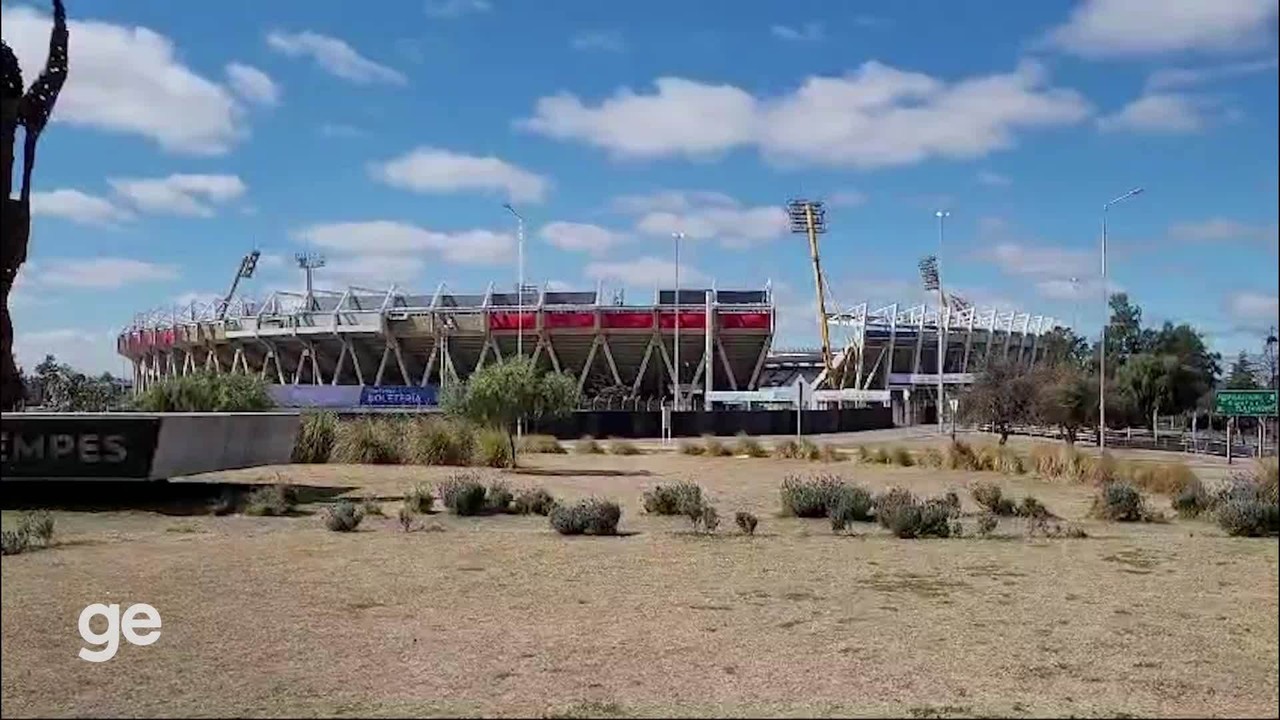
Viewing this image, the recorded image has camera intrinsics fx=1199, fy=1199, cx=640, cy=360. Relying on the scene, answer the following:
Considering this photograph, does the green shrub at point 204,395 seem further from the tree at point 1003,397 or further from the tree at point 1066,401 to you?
the tree at point 1066,401

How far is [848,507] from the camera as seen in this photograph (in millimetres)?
20266

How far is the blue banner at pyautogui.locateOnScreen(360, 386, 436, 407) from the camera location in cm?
7238

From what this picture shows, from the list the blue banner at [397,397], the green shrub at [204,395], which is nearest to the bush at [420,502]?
the green shrub at [204,395]

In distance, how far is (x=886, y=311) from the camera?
10794 centimetres

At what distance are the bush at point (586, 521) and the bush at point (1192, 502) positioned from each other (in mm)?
10601

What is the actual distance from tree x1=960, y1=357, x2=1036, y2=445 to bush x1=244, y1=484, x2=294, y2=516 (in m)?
35.8

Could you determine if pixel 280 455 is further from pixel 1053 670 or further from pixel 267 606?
pixel 1053 670

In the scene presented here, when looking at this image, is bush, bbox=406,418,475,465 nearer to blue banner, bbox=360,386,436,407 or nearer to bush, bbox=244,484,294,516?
bush, bbox=244,484,294,516

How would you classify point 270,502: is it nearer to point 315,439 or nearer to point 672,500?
A: point 672,500

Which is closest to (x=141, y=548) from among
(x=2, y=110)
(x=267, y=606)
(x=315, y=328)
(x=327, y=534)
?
(x=327, y=534)

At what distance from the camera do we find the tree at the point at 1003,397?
52.8 m

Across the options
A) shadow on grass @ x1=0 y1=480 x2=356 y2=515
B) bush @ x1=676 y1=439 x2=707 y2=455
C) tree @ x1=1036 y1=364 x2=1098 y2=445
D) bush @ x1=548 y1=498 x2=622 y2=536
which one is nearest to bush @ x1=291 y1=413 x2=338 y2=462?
shadow on grass @ x1=0 y1=480 x2=356 y2=515

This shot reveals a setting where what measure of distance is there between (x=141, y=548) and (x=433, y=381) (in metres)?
87.4

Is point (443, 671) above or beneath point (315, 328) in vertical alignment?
beneath
